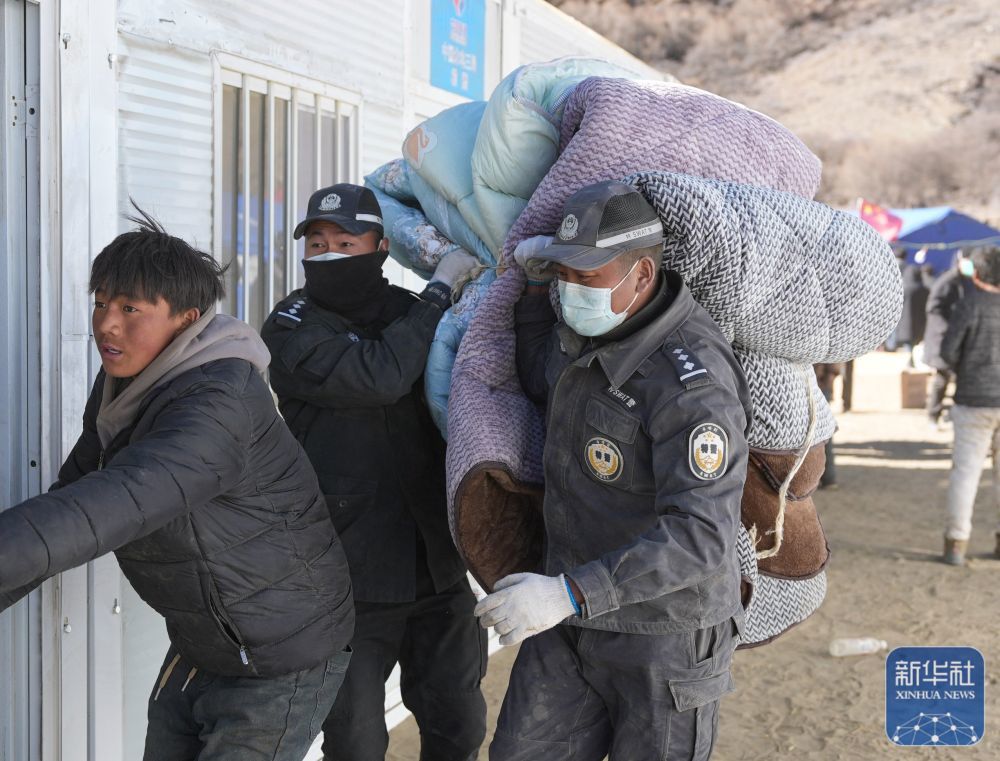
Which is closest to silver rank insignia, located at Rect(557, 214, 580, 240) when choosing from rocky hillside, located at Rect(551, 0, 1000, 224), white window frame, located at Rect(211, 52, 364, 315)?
white window frame, located at Rect(211, 52, 364, 315)

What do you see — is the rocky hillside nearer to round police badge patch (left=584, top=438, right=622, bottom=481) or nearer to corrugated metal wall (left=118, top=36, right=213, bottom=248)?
corrugated metal wall (left=118, top=36, right=213, bottom=248)

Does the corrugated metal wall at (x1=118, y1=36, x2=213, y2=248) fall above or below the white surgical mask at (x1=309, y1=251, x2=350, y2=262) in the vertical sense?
above

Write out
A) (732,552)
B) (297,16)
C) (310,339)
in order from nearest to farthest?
(732,552)
(310,339)
(297,16)

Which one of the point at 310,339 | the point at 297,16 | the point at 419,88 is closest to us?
the point at 310,339

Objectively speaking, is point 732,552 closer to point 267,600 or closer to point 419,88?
point 267,600

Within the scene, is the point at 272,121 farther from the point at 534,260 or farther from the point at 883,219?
the point at 883,219

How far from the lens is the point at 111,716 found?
308 cm

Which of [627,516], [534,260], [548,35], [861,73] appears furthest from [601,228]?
[861,73]

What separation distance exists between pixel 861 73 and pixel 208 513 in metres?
38.2

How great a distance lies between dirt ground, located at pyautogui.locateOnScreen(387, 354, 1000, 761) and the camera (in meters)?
4.55

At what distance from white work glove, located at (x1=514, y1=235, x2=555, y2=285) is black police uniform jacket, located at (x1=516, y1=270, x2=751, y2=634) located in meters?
0.15

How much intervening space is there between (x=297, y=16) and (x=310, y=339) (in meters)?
1.56

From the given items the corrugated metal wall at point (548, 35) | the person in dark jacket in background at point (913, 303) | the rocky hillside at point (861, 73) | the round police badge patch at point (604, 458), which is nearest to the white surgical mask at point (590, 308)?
the round police badge patch at point (604, 458)

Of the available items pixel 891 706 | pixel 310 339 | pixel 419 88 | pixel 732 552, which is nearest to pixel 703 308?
pixel 732 552
